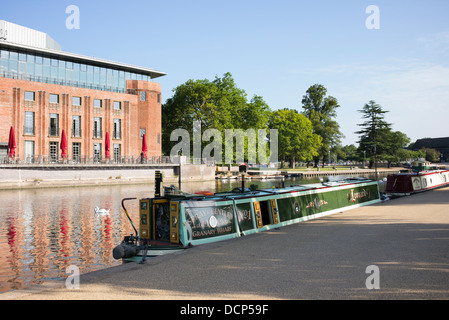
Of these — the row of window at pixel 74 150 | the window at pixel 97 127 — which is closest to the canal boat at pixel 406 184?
→ the row of window at pixel 74 150

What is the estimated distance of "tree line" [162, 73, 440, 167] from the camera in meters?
74.4

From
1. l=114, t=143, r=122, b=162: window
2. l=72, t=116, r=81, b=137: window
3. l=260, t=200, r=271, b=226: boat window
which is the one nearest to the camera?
l=260, t=200, r=271, b=226: boat window

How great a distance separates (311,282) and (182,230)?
5.20 metres

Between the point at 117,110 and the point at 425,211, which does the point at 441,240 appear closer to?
the point at 425,211

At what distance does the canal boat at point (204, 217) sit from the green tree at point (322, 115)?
316ft

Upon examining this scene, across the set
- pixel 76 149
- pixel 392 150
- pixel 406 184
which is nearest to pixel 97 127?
pixel 76 149

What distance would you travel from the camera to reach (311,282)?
795cm

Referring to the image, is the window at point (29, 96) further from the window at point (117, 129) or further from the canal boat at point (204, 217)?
the canal boat at point (204, 217)

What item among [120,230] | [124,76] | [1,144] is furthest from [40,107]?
[120,230]

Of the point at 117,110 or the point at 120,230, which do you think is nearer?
the point at 120,230

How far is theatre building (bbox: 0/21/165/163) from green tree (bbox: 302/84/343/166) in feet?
185

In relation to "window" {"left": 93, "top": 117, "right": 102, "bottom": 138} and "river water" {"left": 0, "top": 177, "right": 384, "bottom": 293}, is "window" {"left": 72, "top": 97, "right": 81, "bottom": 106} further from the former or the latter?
"river water" {"left": 0, "top": 177, "right": 384, "bottom": 293}

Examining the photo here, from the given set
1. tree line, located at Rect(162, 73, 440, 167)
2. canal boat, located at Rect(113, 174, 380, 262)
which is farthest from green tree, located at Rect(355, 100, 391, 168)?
canal boat, located at Rect(113, 174, 380, 262)

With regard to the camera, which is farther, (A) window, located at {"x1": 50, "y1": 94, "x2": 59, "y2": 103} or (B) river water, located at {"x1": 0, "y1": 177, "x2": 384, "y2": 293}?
(A) window, located at {"x1": 50, "y1": 94, "x2": 59, "y2": 103}
